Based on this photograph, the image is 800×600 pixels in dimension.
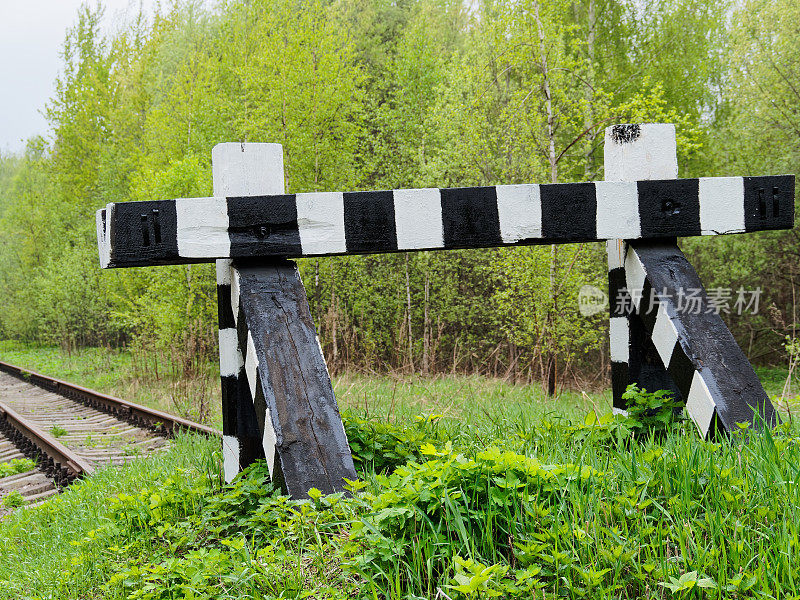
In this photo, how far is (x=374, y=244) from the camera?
2334 millimetres

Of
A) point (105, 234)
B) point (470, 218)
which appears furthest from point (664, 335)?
point (105, 234)

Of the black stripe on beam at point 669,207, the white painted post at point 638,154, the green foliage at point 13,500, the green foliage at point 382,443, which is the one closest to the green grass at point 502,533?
the green foliage at point 382,443

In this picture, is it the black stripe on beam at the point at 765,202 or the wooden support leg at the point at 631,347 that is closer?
the black stripe on beam at the point at 765,202

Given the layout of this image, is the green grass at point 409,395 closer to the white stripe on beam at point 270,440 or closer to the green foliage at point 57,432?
the white stripe on beam at point 270,440

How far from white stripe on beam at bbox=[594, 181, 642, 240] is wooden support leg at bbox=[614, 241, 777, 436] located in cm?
12

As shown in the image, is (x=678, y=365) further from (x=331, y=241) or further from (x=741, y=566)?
(x=331, y=241)

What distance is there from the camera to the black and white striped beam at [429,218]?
7.30 feet

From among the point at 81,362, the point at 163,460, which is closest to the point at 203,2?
the point at 81,362

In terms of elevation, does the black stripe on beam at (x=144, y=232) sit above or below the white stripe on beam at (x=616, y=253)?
above

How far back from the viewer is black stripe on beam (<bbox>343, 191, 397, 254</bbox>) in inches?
91.4

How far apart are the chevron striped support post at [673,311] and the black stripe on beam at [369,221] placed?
3.33 feet

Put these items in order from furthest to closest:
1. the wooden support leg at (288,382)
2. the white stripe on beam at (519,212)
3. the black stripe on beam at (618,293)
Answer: the black stripe on beam at (618,293)
the white stripe on beam at (519,212)
the wooden support leg at (288,382)

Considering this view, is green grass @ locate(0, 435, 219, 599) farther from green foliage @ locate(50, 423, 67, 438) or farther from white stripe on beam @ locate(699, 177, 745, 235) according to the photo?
green foliage @ locate(50, 423, 67, 438)

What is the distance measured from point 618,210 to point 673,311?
449 mm
